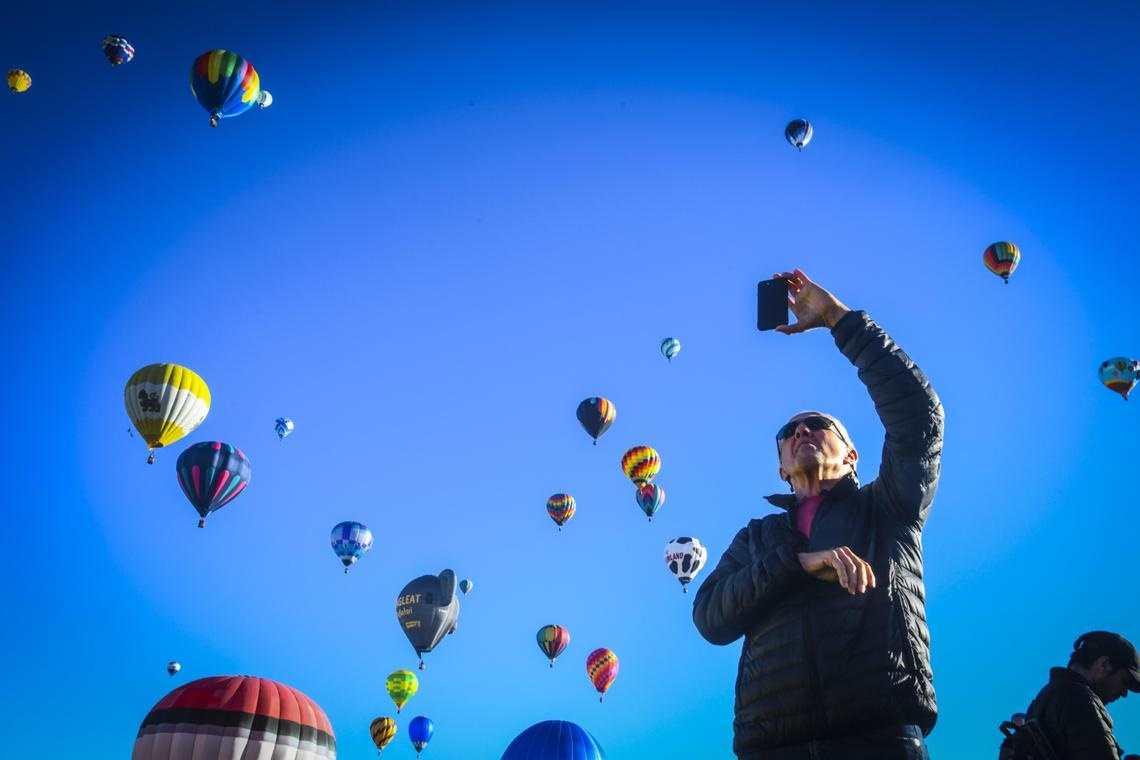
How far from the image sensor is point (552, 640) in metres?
41.0

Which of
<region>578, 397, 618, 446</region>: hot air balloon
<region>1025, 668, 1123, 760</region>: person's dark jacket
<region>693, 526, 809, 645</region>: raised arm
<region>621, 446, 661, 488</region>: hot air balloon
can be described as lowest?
<region>1025, 668, 1123, 760</region>: person's dark jacket

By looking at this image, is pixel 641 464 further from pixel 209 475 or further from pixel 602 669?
pixel 209 475

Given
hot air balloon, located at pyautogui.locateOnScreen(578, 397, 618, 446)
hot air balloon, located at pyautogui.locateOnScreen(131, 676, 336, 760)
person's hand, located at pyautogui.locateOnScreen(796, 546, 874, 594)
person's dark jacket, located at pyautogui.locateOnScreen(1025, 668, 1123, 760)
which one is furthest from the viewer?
hot air balloon, located at pyautogui.locateOnScreen(578, 397, 618, 446)

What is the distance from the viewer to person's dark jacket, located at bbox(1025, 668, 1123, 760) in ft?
14.9

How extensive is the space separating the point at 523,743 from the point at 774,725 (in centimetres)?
2075

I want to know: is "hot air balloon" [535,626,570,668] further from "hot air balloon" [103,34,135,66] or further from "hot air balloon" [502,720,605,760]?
"hot air balloon" [103,34,135,66]

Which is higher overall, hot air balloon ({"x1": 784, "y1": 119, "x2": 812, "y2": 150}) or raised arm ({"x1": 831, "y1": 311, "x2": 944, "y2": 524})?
hot air balloon ({"x1": 784, "y1": 119, "x2": 812, "y2": 150})

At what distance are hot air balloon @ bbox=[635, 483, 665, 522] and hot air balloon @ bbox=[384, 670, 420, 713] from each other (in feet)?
46.8

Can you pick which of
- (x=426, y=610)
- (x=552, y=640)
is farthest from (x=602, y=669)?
(x=426, y=610)

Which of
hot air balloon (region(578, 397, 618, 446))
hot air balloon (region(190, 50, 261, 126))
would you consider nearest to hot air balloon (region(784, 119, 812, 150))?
hot air balloon (region(578, 397, 618, 446))

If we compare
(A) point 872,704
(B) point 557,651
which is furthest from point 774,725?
(B) point 557,651

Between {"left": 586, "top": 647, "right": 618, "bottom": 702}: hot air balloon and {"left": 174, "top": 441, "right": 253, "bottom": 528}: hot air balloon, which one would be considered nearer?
{"left": 174, "top": 441, "right": 253, "bottom": 528}: hot air balloon

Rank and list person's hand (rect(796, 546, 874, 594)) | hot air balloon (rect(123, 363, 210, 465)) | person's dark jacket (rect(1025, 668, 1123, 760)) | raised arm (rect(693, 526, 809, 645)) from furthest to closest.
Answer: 1. hot air balloon (rect(123, 363, 210, 465))
2. person's dark jacket (rect(1025, 668, 1123, 760))
3. raised arm (rect(693, 526, 809, 645))
4. person's hand (rect(796, 546, 874, 594))

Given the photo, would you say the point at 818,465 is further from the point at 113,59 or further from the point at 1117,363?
the point at 113,59
